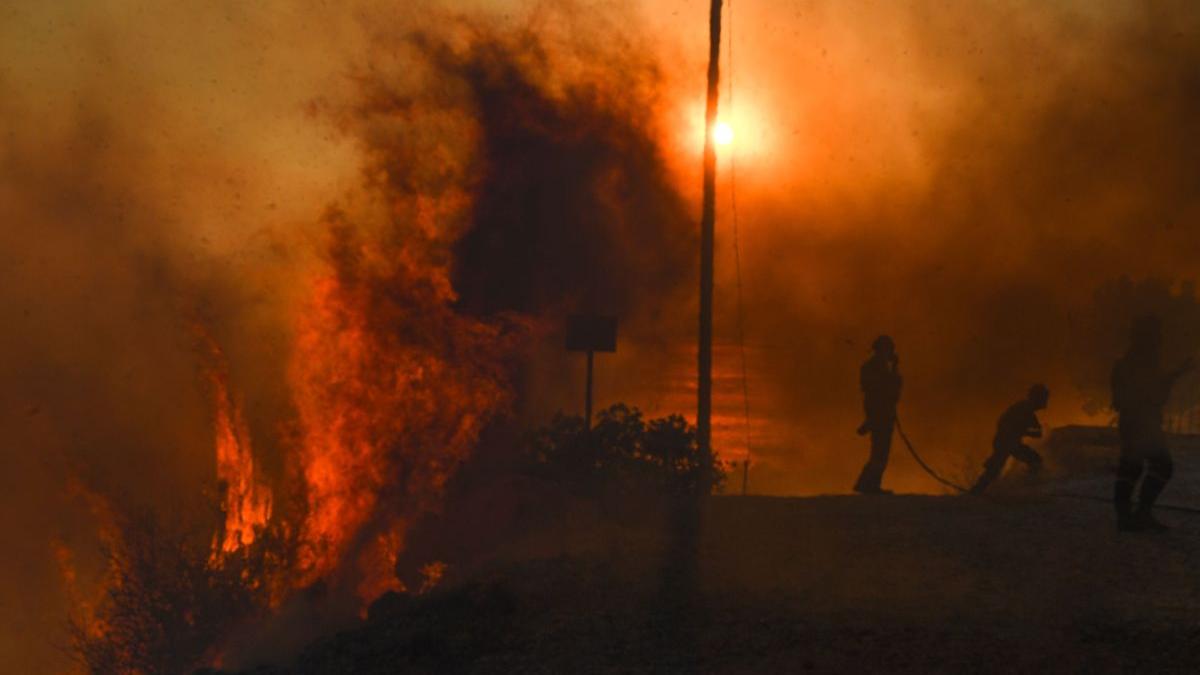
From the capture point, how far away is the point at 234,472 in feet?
64.9

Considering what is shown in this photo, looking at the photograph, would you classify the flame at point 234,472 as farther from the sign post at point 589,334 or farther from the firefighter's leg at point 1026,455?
the firefighter's leg at point 1026,455

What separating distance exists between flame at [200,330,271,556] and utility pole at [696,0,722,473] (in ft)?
21.8

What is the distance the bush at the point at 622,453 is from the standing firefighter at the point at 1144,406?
6278 mm

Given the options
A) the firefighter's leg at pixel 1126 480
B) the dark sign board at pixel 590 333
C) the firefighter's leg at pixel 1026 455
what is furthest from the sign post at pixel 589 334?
the firefighter's leg at pixel 1126 480

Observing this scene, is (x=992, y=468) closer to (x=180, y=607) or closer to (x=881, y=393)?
(x=881, y=393)

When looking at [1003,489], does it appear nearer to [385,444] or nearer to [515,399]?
[515,399]

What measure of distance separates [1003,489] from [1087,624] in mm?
9602

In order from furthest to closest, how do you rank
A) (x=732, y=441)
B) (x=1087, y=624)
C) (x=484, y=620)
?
(x=732, y=441), (x=484, y=620), (x=1087, y=624)

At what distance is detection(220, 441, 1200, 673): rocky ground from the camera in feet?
26.8

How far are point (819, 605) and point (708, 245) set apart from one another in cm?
906

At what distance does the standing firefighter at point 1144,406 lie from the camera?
11.5 meters

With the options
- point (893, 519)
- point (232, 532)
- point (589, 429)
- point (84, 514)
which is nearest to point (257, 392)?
point (84, 514)

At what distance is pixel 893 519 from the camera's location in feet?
43.2

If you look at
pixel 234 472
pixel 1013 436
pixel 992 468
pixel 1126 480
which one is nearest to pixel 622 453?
pixel 992 468
